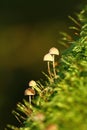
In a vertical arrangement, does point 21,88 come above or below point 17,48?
below

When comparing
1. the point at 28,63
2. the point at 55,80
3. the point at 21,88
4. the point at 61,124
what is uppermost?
the point at 28,63

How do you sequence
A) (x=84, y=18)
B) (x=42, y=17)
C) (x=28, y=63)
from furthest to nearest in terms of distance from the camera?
(x=42, y=17) < (x=28, y=63) < (x=84, y=18)

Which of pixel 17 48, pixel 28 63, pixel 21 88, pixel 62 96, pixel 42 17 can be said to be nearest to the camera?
pixel 62 96

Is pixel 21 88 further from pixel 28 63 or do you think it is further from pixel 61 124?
pixel 61 124

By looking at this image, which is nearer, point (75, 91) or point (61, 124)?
point (61, 124)

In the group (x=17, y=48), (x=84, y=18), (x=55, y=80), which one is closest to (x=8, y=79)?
(x=17, y=48)

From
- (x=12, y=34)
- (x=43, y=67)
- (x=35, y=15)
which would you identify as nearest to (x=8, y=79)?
(x=43, y=67)
